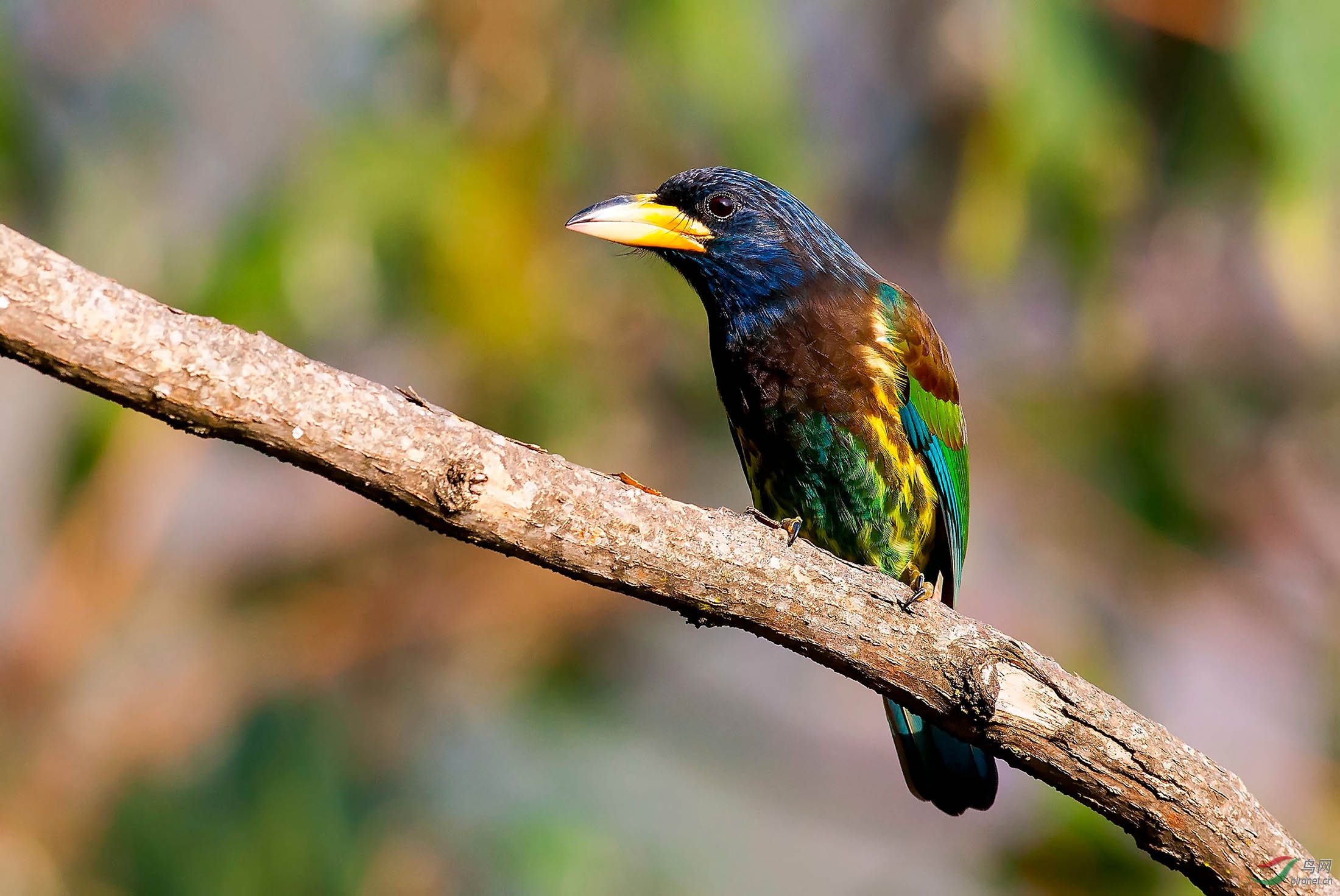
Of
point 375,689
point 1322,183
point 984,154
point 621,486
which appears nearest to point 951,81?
point 984,154

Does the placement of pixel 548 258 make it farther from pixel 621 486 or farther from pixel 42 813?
pixel 621 486

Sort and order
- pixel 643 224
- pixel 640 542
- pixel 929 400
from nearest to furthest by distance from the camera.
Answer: pixel 640 542 → pixel 643 224 → pixel 929 400

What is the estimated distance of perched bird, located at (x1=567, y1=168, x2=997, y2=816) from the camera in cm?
318

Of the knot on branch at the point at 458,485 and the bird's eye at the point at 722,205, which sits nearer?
the knot on branch at the point at 458,485

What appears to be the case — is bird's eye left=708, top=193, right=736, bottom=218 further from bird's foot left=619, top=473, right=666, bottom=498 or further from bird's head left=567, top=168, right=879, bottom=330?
bird's foot left=619, top=473, right=666, bottom=498

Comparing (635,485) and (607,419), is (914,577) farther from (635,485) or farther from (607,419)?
(607,419)

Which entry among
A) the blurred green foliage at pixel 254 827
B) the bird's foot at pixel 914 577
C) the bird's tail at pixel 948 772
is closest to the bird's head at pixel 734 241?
the bird's foot at pixel 914 577

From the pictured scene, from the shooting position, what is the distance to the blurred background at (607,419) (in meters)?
4.71

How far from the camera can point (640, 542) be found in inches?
80.9

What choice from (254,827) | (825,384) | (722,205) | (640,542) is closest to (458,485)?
(640,542)

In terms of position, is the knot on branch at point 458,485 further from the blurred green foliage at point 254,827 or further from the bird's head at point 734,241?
the blurred green foliage at point 254,827

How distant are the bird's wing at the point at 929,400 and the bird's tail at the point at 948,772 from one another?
1.41 feet

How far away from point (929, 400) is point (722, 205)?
0.70 metres

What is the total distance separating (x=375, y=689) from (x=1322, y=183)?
4.04m
